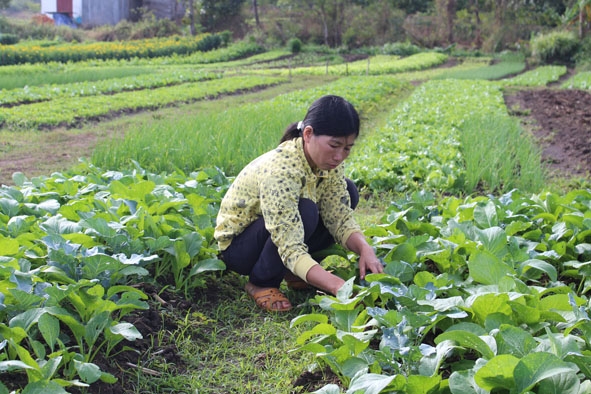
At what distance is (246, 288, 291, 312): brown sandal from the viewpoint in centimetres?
311

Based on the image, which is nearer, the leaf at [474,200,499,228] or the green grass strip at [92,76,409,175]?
the leaf at [474,200,499,228]

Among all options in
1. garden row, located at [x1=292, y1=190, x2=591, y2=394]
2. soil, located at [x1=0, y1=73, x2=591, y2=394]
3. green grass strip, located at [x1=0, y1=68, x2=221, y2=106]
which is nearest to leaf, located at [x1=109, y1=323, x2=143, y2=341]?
soil, located at [x1=0, y1=73, x2=591, y2=394]

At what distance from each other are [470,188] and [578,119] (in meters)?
5.83

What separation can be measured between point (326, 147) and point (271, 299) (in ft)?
2.74

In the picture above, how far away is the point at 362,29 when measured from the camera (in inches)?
1476

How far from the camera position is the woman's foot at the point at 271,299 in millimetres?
3111

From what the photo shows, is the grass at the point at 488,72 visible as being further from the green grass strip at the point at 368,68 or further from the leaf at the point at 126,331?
the leaf at the point at 126,331

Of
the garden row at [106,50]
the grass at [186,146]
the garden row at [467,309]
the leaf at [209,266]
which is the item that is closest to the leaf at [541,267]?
the garden row at [467,309]

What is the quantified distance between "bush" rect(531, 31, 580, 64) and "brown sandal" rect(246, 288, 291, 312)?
28.1 m

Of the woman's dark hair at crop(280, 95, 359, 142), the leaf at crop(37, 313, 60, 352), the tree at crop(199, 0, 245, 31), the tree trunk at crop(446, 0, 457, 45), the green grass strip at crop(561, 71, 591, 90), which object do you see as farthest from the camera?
the tree at crop(199, 0, 245, 31)

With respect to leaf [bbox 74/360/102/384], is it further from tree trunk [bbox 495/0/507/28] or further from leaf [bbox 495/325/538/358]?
tree trunk [bbox 495/0/507/28]

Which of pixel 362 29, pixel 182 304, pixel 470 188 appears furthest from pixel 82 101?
pixel 362 29

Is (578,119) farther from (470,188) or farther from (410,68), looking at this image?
(410,68)

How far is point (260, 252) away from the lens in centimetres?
321
